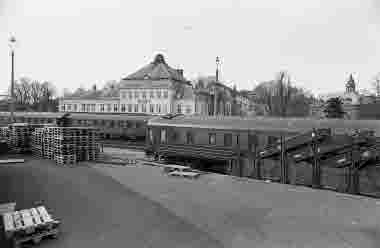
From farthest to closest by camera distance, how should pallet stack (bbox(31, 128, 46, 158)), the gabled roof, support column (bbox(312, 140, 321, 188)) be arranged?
the gabled roof → pallet stack (bbox(31, 128, 46, 158)) → support column (bbox(312, 140, 321, 188))

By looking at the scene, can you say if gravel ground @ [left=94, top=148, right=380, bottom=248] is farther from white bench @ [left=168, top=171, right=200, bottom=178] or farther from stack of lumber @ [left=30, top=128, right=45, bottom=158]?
stack of lumber @ [left=30, top=128, right=45, bottom=158]

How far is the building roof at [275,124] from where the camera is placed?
13.7 m

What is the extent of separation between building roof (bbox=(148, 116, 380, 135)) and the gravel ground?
13.4 feet

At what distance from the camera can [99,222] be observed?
7410mm

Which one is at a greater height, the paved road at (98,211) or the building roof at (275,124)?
the building roof at (275,124)

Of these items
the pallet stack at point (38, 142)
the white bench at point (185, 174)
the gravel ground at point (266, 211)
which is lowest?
the gravel ground at point (266, 211)

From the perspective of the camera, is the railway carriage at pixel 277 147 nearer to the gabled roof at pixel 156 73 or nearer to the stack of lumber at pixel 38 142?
the stack of lumber at pixel 38 142

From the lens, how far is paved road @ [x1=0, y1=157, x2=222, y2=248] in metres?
6.38

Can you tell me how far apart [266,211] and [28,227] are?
647cm

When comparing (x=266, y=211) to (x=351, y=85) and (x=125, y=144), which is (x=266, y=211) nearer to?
(x=125, y=144)

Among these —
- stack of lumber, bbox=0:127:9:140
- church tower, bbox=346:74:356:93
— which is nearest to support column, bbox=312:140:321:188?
stack of lumber, bbox=0:127:9:140

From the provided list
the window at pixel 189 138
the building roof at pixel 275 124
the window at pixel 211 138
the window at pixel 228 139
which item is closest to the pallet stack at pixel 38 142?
the building roof at pixel 275 124

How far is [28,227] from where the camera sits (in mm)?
6062

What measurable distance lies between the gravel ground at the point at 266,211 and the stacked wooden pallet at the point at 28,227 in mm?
3446
